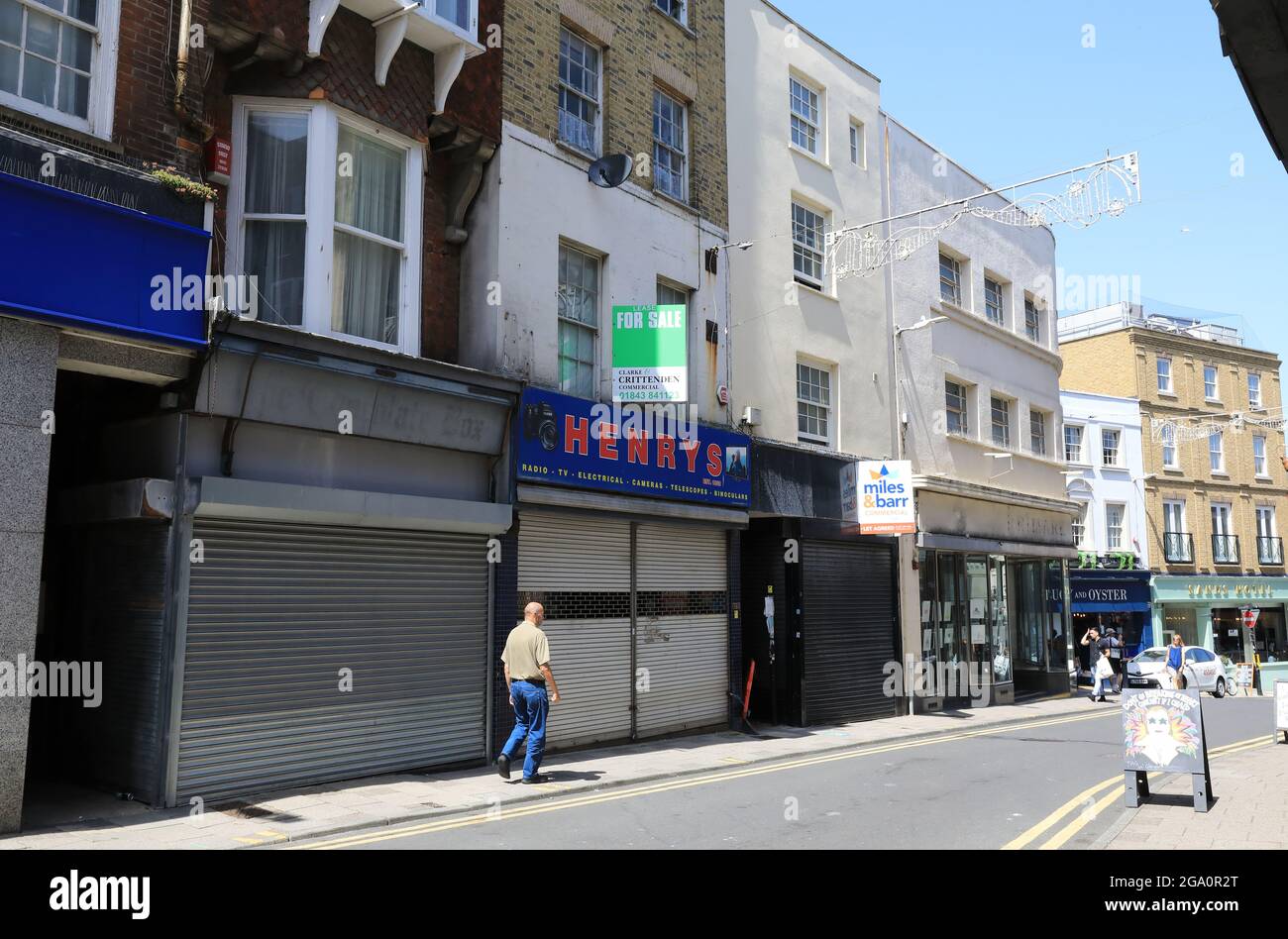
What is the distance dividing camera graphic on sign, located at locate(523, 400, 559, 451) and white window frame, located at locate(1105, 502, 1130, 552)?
33.2m

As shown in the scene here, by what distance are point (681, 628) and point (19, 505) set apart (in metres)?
9.66

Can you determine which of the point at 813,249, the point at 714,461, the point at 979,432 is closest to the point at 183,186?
the point at 714,461

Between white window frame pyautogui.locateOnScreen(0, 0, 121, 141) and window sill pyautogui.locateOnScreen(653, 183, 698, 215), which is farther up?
window sill pyautogui.locateOnScreen(653, 183, 698, 215)

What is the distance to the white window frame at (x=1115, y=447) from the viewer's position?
134 ft

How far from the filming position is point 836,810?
33.1 feet

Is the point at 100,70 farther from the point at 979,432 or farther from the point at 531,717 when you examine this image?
the point at 979,432

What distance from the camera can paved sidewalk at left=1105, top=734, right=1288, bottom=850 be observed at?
8336 mm

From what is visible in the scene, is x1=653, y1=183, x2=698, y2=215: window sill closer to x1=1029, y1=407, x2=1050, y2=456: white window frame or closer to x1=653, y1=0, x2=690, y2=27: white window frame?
x1=653, y1=0, x2=690, y2=27: white window frame

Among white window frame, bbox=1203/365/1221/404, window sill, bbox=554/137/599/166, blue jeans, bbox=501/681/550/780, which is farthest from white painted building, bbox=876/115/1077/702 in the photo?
white window frame, bbox=1203/365/1221/404

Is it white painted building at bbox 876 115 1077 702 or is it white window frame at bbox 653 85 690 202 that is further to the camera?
white painted building at bbox 876 115 1077 702

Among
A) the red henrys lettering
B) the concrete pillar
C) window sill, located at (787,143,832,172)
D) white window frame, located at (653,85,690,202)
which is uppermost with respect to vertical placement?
window sill, located at (787,143,832,172)

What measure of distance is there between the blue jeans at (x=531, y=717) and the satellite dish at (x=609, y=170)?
7479 mm

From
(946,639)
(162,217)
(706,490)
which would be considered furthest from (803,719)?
(162,217)

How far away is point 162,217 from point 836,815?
27.3 feet
